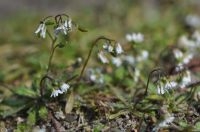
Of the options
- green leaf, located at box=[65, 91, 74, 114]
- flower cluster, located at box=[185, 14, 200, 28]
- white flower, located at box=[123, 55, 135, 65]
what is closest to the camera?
green leaf, located at box=[65, 91, 74, 114]

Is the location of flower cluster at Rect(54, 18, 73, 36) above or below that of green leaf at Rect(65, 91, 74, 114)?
above

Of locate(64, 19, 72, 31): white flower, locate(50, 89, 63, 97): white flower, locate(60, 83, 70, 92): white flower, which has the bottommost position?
locate(50, 89, 63, 97): white flower

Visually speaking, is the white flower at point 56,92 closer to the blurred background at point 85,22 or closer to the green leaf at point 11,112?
the green leaf at point 11,112

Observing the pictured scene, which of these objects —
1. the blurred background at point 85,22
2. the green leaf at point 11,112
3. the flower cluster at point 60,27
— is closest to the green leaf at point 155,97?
the flower cluster at point 60,27

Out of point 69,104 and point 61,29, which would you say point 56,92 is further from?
point 61,29

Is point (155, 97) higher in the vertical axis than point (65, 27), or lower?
lower

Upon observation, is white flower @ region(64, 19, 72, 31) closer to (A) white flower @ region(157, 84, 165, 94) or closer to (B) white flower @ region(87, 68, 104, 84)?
(A) white flower @ region(157, 84, 165, 94)

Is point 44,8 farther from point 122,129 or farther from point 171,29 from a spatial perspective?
point 122,129

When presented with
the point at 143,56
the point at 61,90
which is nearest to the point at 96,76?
the point at 143,56

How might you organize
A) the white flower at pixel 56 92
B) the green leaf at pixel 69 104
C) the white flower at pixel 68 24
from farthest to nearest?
1. the green leaf at pixel 69 104
2. the white flower at pixel 56 92
3. the white flower at pixel 68 24

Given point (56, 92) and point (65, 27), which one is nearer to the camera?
point (65, 27)

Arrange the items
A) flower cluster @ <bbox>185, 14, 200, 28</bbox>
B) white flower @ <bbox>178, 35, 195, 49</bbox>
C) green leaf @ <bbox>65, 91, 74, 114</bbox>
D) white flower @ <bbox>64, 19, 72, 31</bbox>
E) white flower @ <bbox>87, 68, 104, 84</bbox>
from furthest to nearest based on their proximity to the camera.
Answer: flower cluster @ <bbox>185, 14, 200, 28</bbox> → white flower @ <bbox>178, 35, 195, 49</bbox> → white flower @ <bbox>87, 68, 104, 84</bbox> → green leaf @ <bbox>65, 91, 74, 114</bbox> → white flower @ <bbox>64, 19, 72, 31</bbox>

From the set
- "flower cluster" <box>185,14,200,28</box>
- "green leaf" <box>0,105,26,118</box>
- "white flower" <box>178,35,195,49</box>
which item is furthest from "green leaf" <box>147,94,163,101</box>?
"flower cluster" <box>185,14,200,28</box>
